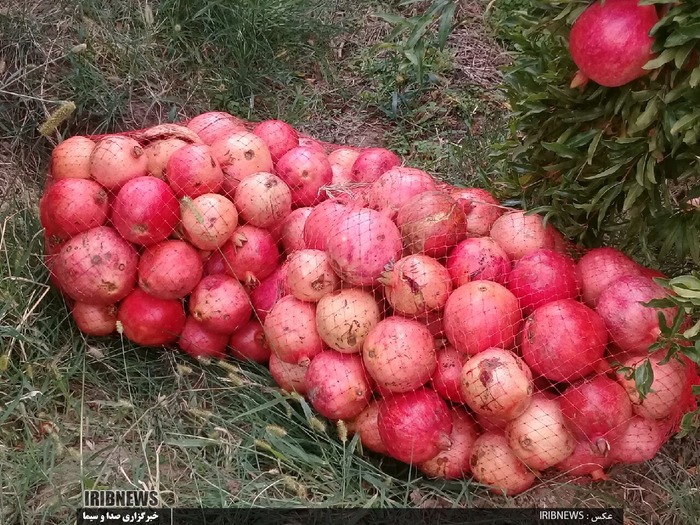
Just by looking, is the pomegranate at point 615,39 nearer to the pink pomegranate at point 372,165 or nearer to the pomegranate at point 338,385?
the pink pomegranate at point 372,165

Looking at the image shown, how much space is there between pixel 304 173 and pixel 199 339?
780 mm

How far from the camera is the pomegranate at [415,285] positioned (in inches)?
96.8

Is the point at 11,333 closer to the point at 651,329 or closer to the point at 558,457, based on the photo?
the point at 558,457

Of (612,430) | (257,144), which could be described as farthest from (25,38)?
(612,430)

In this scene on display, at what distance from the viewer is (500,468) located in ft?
7.89

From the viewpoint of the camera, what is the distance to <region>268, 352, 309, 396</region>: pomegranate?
8.87 feet

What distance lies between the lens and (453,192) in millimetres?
2947

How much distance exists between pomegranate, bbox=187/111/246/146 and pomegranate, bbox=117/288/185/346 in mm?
705

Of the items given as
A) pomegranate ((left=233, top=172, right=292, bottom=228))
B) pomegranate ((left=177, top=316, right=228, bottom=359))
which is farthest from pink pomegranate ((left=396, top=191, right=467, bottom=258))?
pomegranate ((left=177, top=316, right=228, bottom=359))

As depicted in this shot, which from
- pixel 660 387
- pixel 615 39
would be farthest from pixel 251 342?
pixel 615 39

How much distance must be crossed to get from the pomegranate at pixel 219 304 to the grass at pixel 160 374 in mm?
192

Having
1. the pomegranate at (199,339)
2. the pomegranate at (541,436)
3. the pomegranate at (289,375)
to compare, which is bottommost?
the pomegranate at (199,339)

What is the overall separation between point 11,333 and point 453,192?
172 cm

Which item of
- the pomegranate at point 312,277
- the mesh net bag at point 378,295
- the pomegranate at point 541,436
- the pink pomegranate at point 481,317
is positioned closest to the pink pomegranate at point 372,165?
the mesh net bag at point 378,295
